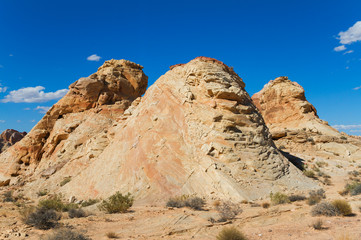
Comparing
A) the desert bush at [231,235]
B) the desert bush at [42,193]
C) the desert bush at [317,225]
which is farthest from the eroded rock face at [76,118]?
the desert bush at [317,225]

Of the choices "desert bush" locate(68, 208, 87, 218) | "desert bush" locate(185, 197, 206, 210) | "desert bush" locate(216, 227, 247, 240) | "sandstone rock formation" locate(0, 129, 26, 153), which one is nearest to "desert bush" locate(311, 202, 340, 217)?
"desert bush" locate(216, 227, 247, 240)

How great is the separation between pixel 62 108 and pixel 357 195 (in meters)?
27.1

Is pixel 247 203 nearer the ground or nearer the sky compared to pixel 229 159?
nearer the ground

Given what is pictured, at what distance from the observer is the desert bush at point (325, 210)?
8891mm

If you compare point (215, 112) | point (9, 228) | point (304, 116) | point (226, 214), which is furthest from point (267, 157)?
point (304, 116)

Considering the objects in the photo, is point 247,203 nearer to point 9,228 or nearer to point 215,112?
point 215,112

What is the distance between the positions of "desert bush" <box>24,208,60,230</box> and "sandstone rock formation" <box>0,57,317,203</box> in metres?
4.75

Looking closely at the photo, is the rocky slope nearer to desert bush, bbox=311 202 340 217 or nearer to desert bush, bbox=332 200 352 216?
desert bush, bbox=332 200 352 216

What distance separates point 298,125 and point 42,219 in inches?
1257

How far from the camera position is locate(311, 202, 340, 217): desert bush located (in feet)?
29.2

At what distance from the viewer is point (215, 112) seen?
1616 centimetres

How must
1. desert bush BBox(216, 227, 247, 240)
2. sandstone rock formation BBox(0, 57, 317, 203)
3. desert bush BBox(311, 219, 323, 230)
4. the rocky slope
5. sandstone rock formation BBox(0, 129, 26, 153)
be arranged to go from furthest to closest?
sandstone rock formation BBox(0, 129, 26, 153), the rocky slope, sandstone rock formation BBox(0, 57, 317, 203), desert bush BBox(311, 219, 323, 230), desert bush BBox(216, 227, 247, 240)

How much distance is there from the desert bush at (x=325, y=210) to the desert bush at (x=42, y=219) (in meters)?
8.93

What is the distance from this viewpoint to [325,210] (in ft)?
29.6
